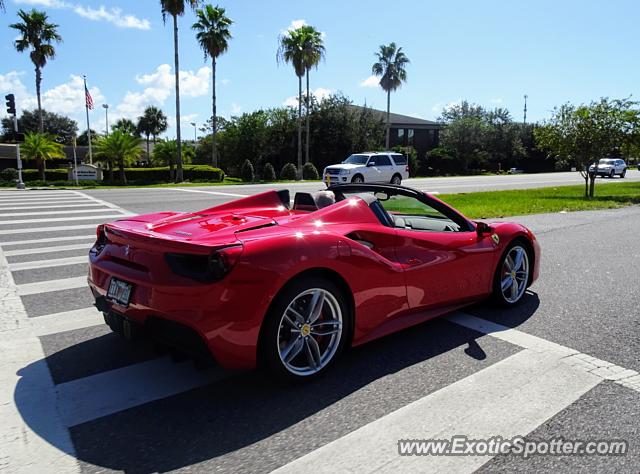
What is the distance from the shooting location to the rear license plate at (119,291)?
307cm

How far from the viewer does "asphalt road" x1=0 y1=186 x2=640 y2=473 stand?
2.41m

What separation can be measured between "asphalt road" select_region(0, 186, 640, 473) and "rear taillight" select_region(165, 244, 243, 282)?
0.78 metres

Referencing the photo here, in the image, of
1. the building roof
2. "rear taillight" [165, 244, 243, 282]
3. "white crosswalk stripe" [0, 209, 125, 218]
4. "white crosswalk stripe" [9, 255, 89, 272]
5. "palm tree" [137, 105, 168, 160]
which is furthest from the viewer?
"palm tree" [137, 105, 168, 160]

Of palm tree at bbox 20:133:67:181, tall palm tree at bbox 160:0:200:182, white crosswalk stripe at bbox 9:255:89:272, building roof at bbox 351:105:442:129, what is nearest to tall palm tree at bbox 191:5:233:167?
tall palm tree at bbox 160:0:200:182

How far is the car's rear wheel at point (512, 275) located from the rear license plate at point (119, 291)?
3202mm

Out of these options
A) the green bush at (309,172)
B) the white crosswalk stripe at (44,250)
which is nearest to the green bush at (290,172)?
the green bush at (309,172)

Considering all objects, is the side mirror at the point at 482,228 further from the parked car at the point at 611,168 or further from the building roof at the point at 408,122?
the building roof at the point at 408,122

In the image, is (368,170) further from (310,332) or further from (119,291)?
(119,291)

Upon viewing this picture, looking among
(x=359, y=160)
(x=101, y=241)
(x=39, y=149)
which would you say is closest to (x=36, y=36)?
(x=39, y=149)

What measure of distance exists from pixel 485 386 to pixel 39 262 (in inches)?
242

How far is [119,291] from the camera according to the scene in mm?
3143

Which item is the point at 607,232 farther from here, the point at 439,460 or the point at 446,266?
the point at 439,460

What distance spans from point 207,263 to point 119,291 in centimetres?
72

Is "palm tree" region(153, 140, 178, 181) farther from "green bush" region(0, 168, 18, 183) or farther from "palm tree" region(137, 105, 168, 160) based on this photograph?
"palm tree" region(137, 105, 168, 160)
